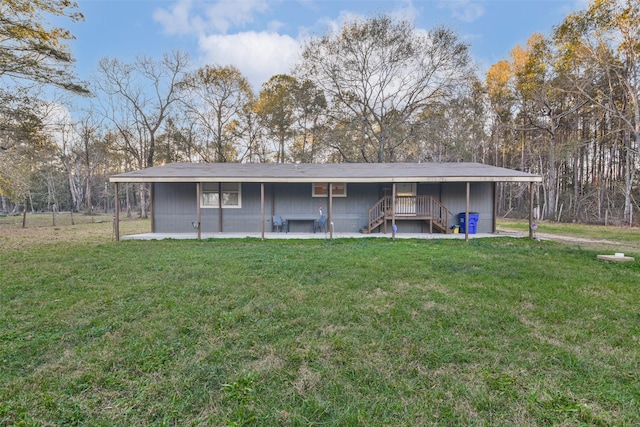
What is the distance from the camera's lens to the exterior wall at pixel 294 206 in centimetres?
1070

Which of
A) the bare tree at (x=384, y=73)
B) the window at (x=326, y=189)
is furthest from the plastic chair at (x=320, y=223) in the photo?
the bare tree at (x=384, y=73)

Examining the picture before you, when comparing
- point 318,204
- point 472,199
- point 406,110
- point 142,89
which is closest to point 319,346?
point 318,204

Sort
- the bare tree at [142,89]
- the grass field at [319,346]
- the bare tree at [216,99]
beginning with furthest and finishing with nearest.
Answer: the bare tree at [216,99], the bare tree at [142,89], the grass field at [319,346]


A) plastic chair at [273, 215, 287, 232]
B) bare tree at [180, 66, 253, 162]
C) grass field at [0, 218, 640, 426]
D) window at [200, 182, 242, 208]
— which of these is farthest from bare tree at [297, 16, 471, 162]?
grass field at [0, 218, 640, 426]

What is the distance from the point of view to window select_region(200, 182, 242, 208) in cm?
1078

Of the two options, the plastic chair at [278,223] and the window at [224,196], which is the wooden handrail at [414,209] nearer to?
the plastic chair at [278,223]

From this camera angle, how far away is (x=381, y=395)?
2.06m

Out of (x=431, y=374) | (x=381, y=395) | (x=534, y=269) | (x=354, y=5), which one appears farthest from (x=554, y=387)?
(x=354, y=5)

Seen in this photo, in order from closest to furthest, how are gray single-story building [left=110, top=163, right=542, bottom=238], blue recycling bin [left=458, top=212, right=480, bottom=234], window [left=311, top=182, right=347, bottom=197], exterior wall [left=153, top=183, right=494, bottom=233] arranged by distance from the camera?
blue recycling bin [left=458, top=212, right=480, bottom=234] < gray single-story building [left=110, top=163, right=542, bottom=238] < exterior wall [left=153, top=183, right=494, bottom=233] < window [left=311, top=182, right=347, bottom=197]

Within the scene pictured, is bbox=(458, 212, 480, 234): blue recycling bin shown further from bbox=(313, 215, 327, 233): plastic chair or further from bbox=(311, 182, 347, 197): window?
bbox=(313, 215, 327, 233): plastic chair

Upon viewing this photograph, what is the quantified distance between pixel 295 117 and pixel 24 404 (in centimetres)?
2240

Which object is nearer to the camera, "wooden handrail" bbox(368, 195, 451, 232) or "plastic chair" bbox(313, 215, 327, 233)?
"wooden handrail" bbox(368, 195, 451, 232)

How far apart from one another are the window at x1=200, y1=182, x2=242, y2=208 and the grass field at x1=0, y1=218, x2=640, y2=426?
544 centimetres

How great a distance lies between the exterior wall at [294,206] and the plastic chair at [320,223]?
12.7 inches
